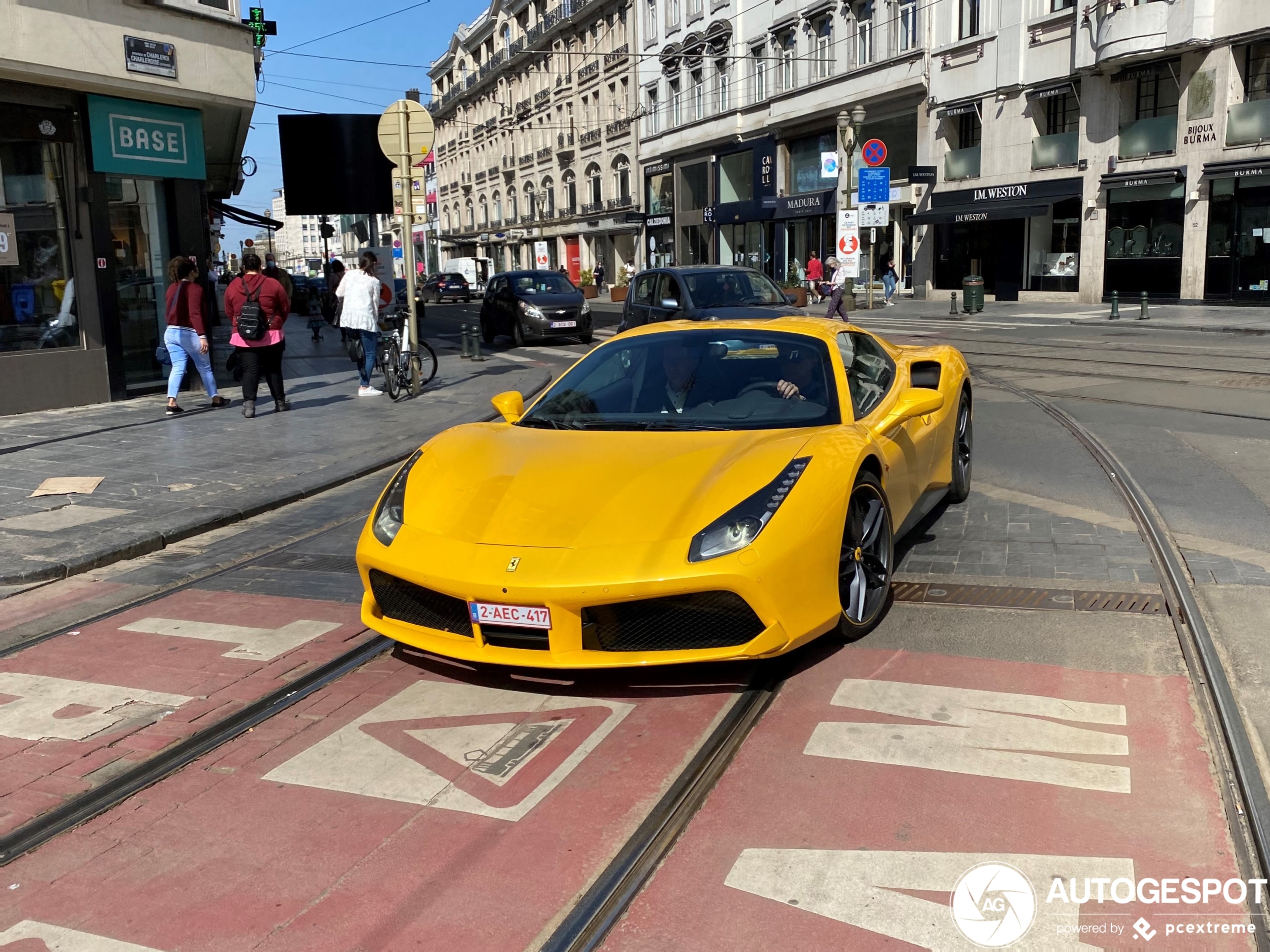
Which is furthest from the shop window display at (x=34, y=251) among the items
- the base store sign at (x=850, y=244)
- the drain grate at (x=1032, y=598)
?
the base store sign at (x=850, y=244)

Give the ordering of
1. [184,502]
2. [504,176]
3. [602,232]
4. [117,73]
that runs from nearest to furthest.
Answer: [184,502] → [117,73] → [602,232] → [504,176]

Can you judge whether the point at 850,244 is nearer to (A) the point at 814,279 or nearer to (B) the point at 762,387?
(A) the point at 814,279

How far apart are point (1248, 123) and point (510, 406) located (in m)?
27.4

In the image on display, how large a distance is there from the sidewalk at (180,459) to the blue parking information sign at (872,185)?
15.0 m

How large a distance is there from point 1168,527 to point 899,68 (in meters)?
34.7

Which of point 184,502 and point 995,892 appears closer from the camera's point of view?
point 995,892

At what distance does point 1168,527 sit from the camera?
6473 mm

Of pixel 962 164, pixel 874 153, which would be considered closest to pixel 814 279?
pixel 962 164

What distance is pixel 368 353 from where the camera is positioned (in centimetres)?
1391

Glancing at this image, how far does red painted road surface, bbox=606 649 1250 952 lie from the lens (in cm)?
270

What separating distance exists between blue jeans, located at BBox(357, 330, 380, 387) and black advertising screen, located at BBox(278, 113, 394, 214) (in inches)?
491

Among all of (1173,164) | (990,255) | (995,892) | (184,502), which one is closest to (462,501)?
(995,892)

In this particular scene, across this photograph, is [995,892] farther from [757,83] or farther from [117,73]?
[757,83]

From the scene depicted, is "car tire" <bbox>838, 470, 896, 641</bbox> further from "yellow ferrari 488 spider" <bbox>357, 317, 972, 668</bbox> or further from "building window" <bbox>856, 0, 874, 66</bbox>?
"building window" <bbox>856, 0, 874, 66</bbox>
